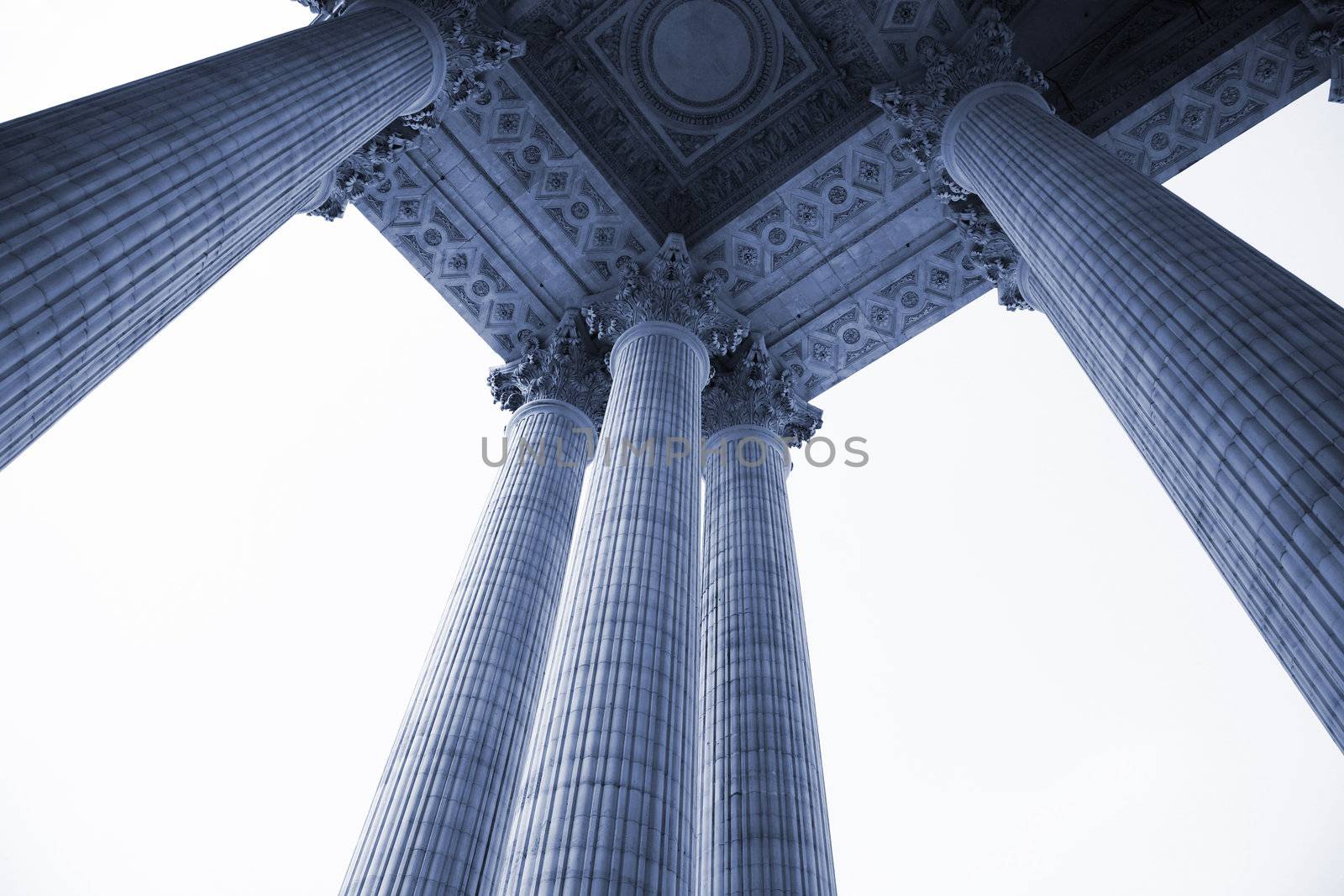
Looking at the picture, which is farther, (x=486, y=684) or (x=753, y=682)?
(x=753, y=682)

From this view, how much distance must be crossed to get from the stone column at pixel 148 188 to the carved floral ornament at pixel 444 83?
2290mm

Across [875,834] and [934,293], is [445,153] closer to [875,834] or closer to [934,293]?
[934,293]

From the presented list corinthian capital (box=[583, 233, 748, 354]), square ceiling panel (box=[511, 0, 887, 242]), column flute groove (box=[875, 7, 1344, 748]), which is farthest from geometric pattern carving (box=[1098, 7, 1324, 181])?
corinthian capital (box=[583, 233, 748, 354])

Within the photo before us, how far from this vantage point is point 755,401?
19.8 meters

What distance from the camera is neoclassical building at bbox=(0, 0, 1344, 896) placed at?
7734 millimetres

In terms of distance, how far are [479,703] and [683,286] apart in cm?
931

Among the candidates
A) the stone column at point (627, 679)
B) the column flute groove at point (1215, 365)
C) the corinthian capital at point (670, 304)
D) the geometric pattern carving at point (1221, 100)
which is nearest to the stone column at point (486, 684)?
the stone column at point (627, 679)

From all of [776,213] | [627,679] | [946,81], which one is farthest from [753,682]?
[776,213]

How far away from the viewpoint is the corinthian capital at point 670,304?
59.9 feet

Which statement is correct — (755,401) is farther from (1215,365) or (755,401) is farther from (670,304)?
(1215,365)

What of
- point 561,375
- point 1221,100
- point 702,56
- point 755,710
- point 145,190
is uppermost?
point 702,56

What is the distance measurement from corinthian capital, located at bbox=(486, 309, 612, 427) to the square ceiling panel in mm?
3036

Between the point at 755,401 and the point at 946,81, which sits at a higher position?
the point at 946,81

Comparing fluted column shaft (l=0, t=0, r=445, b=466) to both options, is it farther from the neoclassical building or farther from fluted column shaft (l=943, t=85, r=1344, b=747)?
fluted column shaft (l=943, t=85, r=1344, b=747)
